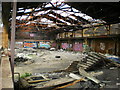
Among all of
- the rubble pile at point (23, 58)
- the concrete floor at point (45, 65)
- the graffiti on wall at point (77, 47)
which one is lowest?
Result: the concrete floor at point (45, 65)

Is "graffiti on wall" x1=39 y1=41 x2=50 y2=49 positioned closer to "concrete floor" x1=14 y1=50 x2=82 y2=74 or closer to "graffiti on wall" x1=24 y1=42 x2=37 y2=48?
"graffiti on wall" x1=24 y1=42 x2=37 y2=48

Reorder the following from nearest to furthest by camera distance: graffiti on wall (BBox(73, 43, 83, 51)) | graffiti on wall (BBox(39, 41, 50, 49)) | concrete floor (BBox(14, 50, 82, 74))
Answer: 1. concrete floor (BBox(14, 50, 82, 74))
2. graffiti on wall (BBox(73, 43, 83, 51))
3. graffiti on wall (BBox(39, 41, 50, 49))

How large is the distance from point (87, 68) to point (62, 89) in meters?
3.07

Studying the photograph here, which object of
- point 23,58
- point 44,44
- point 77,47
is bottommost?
point 23,58

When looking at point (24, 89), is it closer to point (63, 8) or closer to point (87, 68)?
point (87, 68)

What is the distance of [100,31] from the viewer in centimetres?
1531

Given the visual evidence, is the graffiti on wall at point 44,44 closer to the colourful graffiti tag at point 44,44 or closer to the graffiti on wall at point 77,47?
the colourful graffiti tag at point 44,44

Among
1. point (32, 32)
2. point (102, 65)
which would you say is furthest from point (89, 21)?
point (32, 32)

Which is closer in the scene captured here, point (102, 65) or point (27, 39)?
point (102, 65)

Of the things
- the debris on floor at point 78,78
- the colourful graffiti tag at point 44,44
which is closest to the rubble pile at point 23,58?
the debris on floor at point 78,78

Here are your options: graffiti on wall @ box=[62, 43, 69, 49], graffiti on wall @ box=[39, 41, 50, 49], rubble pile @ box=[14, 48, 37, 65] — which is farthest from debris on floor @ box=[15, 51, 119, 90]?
graffiti on wall @ box=[39, 41, 50, 49]

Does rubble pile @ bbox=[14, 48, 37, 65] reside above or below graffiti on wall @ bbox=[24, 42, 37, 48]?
below

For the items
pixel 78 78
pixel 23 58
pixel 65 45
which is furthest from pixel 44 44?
pixel 78 78

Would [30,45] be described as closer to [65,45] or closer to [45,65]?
[65,45]
